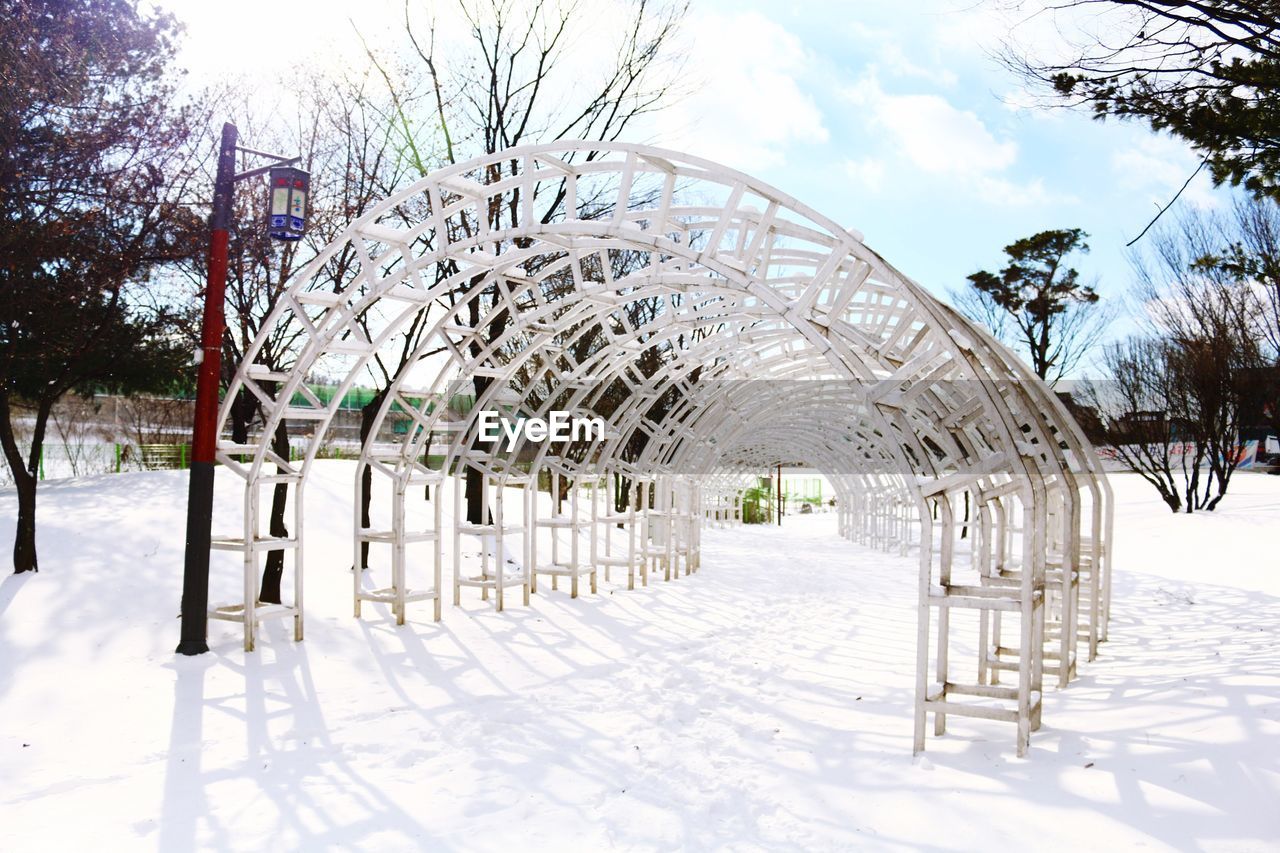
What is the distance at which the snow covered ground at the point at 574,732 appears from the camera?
15.0 ft

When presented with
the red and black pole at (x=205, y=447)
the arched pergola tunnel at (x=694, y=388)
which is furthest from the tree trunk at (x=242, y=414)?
the red and black pole at (x=205, y=447)

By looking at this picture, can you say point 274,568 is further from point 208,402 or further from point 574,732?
point 574,732

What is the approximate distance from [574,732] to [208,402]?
15.0 feet

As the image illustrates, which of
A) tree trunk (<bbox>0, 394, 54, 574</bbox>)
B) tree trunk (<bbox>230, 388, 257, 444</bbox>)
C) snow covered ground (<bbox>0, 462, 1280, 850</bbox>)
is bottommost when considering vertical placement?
snow covered ground (<bbox>0, 462, 1280, 850</bbox>)

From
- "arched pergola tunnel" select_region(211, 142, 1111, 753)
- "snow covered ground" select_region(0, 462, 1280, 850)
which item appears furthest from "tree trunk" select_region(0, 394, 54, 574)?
"arched pergola tunnel" select_region(211, 142, 1111, 753)

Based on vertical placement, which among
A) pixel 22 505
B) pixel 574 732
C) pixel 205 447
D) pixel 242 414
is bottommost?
pixel 574 732

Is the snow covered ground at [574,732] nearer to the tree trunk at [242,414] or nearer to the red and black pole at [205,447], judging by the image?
the red and black pole at [205,447]

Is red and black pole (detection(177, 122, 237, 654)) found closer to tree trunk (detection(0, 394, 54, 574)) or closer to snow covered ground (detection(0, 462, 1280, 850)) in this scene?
snow covered ground (detection(0, 462, 1280, 850))

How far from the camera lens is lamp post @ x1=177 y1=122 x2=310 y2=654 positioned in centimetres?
789

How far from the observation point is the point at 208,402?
8023mm

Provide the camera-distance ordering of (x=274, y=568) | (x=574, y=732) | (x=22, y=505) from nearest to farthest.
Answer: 1. (x=574, y=732)
2. (x=22, y=505)
3. (x=274, y=568)

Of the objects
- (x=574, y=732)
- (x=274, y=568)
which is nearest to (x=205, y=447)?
(x=274, y=568)

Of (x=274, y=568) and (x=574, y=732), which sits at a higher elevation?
(x=274, y=568)

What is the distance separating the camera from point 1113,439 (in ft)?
84.1
